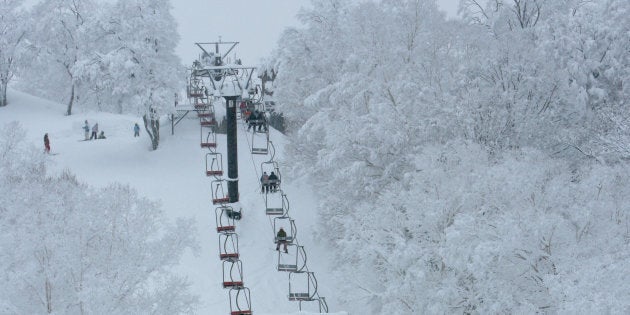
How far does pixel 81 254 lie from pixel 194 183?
1625 cm

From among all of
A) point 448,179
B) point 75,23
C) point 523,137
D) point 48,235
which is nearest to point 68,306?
point 48,235

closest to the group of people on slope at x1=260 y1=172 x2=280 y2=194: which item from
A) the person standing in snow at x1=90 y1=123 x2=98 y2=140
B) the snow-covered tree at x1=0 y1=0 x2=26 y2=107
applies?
the person standing in snow at x1=90 y1=123 x2=98 y2=140

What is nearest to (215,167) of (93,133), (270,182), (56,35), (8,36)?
(270,182)

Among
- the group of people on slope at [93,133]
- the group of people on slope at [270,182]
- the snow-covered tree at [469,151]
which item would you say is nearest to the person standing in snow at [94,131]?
the group of people on slope at [93,133]

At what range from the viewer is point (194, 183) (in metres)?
35.1

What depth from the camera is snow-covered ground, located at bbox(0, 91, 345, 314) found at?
27.2 metres

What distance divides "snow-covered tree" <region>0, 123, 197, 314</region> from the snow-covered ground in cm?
450

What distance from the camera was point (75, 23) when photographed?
46.3 metres

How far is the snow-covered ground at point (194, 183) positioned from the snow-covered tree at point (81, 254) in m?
4.50

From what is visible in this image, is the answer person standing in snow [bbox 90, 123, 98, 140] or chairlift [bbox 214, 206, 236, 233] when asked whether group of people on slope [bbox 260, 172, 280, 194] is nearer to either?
chairlift [bbox 214, 206, 236, 233]

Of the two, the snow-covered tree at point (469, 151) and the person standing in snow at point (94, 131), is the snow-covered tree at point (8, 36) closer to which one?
the person standing in snow at point (94, 131)

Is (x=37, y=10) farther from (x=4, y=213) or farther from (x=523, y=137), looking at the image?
(x=523, y=137)

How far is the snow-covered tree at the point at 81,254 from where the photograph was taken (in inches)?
708

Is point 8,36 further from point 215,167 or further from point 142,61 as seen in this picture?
point 215,167
